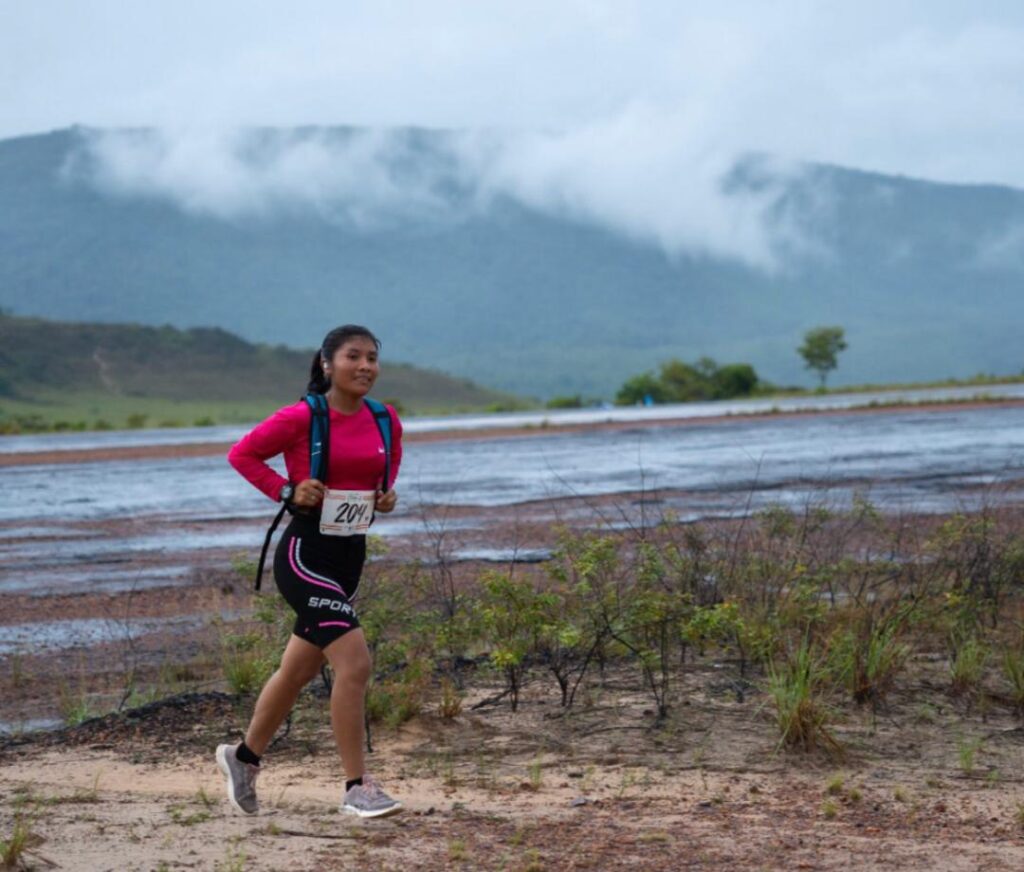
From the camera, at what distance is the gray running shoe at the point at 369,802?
20.9ft

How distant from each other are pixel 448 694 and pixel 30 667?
11.5 feet

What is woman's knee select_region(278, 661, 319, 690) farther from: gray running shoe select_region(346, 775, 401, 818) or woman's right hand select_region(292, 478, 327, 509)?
woman's right hand select_region(292, 478, 327, 509)

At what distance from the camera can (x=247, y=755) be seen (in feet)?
22.0

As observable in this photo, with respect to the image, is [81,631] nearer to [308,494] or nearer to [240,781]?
[240,781]

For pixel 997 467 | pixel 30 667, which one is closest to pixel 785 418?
pixel 997 467

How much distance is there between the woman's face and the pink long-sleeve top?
0.12 meters

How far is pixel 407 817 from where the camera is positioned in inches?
259

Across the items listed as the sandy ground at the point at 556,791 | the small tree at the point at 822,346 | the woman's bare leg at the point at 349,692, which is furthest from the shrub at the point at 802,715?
the small tree at the point at 822,346

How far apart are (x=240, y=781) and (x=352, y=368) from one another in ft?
5.72

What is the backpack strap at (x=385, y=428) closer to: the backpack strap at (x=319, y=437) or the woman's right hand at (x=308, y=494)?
the backpack strap at (x=319, y=437)

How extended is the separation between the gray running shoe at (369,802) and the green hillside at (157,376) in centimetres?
8812

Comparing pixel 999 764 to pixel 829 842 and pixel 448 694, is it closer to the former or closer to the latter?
pixel 829 842

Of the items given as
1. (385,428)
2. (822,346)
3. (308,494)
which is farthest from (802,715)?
(822,346)

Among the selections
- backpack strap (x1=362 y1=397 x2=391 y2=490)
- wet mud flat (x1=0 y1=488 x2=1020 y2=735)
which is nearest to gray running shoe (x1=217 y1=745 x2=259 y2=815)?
backpack strap (x1=362 y1=397 x2=391 y2=490)
